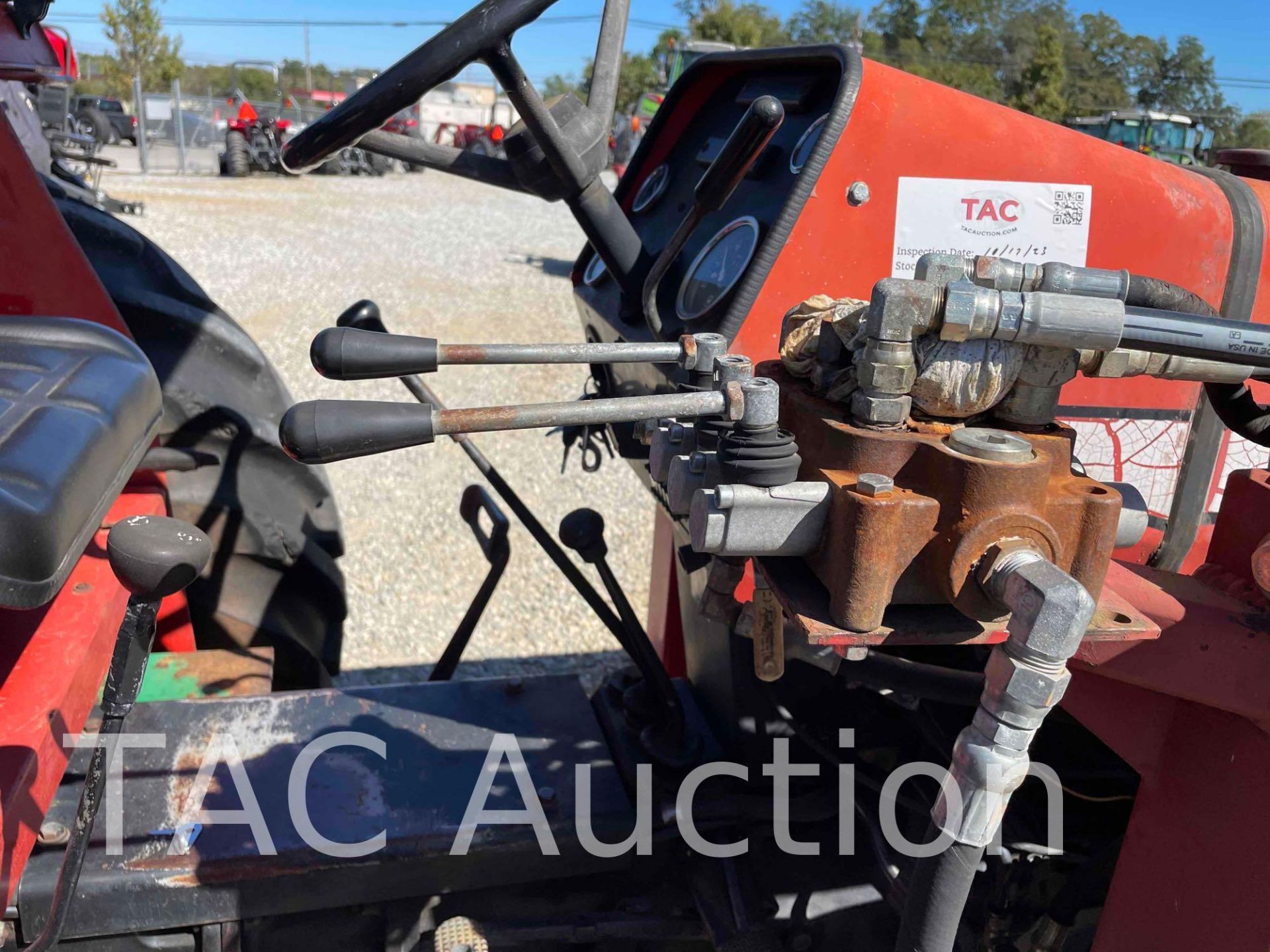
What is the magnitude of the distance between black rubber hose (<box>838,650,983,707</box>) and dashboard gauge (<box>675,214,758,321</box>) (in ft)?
1.70

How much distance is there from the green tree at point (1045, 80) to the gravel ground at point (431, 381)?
61.0 feet

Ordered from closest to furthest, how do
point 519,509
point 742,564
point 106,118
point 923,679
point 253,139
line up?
1. point 742,564
2. point 923,679
3. point 519,509
4. point 106,118
5. point 253,139

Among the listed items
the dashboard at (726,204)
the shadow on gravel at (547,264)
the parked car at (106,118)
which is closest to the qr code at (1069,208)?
the dashboard at (726,204)

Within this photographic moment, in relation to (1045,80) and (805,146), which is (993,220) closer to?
(805,146)

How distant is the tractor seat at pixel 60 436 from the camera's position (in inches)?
35.7

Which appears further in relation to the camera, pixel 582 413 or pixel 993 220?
pixel 993 220

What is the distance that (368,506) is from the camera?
3838mm

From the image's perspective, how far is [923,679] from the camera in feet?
4.07

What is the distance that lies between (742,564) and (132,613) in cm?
63

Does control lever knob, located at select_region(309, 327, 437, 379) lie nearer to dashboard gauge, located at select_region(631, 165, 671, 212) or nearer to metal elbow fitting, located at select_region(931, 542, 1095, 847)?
metal elbow fitting, located at select_region(931, 542, 1095, 847)

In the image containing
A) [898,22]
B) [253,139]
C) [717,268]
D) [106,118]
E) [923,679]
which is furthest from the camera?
[898,22]

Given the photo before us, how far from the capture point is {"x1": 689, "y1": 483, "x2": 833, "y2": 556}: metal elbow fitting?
787mm

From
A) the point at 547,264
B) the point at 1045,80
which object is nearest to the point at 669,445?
the point at 547,264

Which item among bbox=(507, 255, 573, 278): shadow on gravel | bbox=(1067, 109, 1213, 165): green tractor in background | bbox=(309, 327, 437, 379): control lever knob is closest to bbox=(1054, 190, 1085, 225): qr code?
bbox=(309, 327, 437, 379): control lever knob
